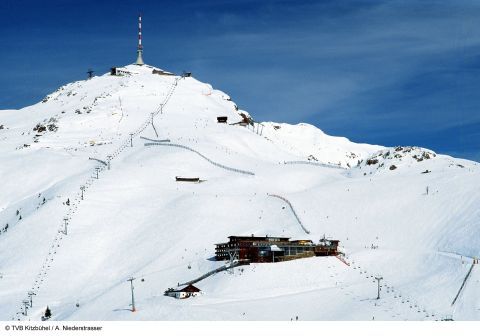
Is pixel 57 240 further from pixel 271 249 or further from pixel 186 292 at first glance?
pixel 186 292

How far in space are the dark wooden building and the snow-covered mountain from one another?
69.8 inches

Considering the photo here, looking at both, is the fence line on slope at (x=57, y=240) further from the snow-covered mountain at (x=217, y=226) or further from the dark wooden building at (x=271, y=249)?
the dark wooden building at (x=271, y=249)

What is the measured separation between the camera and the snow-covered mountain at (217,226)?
5550cm

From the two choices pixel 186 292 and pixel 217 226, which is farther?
pixel 217 226

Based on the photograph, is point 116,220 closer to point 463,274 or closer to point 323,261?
point 323,261

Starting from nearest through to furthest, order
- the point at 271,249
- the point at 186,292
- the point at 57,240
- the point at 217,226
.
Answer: the point at 186,292 → the point at 271,249 → the point at 217,226 → the point at 57,240

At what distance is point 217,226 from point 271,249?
16.2 meters

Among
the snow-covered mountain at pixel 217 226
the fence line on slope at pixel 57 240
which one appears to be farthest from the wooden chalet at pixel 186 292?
the fence line on slope at pixel 57 240

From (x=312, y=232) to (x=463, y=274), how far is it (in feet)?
77.0

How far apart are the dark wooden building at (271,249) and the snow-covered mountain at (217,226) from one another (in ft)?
5.81

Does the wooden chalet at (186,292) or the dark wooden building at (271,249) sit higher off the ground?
the dark wooden building at (271,249)

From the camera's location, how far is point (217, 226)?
81.8 meters

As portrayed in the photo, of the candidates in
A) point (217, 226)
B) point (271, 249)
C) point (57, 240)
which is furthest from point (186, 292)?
point (57, 240)
